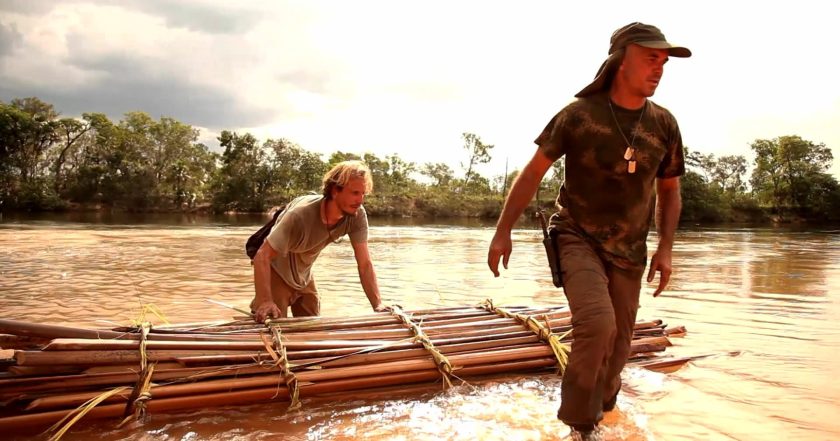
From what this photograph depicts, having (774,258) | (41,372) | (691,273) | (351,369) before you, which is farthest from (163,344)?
(774,258)

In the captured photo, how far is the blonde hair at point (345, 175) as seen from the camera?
3.39 m

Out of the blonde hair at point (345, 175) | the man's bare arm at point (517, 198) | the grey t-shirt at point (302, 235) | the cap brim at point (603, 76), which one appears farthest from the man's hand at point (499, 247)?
the grey t-shirt at point (302, 235)

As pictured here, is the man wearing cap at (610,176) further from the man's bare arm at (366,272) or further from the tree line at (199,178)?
the tree line at (199,178)

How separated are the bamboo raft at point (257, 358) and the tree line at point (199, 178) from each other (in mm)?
39257

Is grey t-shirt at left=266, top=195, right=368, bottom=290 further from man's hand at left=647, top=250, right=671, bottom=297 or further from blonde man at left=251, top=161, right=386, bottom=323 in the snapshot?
man's hand at left=647, top=250, right=671, bottom=297

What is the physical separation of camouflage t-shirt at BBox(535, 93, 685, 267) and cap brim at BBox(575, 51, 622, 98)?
47mm

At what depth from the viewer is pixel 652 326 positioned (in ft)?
12.2

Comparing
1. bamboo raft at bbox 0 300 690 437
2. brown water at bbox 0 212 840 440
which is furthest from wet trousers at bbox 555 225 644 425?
bamboo raft at bbox 0 300 690 437

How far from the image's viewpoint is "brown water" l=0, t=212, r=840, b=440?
2568 mm

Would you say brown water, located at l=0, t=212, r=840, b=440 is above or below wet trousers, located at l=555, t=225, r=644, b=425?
below

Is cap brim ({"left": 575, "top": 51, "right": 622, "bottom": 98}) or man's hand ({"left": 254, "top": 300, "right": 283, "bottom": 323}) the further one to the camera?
man's hand ({"left": 254, "top": 300, "right": 283, "bottom": 323})

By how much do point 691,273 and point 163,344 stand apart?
28.2 ft

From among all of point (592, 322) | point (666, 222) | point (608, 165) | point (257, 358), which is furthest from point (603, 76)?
point (257, 358)

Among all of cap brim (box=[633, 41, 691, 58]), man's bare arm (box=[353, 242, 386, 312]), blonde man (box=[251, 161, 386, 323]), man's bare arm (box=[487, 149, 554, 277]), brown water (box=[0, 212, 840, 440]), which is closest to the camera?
cap brim (box=[633, 41, 691, 58])
